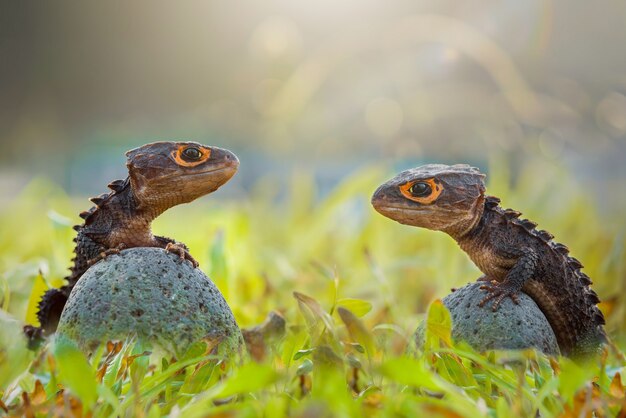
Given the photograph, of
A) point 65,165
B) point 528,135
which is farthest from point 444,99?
point 65,165

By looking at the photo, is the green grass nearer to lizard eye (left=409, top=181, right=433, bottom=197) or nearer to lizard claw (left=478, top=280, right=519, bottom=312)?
lizard claw (left=478, top=280, right=519, bottom=312)

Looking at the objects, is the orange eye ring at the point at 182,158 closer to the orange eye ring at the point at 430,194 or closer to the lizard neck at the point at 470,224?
the orange eye ring at the point at 430,194

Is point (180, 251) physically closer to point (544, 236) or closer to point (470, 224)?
point (470, 224)

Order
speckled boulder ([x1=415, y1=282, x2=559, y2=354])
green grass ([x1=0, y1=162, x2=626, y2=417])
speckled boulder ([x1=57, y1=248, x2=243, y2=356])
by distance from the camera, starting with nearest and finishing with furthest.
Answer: green grass ([x1=0, y1=162, x2=626, y2=417]) → speckled boulder ([x1=57, y1=248, x2=243, y2=356]) → speckled boulder ([x1=415, y1=282, x2=559, y2=354])

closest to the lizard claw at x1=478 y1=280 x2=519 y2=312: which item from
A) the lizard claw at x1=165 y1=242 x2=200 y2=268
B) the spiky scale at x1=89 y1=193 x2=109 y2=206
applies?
the lizard claw at x1=165 y1=242 x2=200 y2=268

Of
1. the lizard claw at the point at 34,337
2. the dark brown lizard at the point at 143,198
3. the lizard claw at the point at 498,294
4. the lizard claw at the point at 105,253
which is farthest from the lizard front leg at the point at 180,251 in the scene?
the lizard claw at the point at 498,294

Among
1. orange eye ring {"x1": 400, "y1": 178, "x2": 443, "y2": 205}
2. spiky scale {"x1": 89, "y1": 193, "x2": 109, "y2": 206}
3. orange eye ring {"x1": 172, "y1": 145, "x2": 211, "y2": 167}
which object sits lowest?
orange eye ring {"x1": 400, "y1": 178, "x2": 443, "y2": 205}

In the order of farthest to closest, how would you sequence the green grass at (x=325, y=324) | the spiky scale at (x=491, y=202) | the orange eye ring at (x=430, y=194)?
1. the spiky scale at (x=491, y=202)
2. the orange eye ring at (x=430, y=194)
3. the green grass at (x=325, y=324)

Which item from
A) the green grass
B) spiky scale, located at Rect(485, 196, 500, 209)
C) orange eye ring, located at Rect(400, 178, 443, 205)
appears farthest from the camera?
spiky scale, located at Rect(485, 196, 500, 209)
